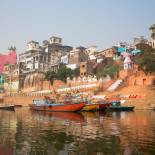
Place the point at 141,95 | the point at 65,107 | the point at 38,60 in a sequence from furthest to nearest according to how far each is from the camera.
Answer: the point at 38,60 → the point at 141,95 → the point at 65,107

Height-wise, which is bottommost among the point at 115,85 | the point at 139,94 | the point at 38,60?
the point at 139,94

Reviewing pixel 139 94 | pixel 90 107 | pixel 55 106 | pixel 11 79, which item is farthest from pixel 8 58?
pixel 90 107

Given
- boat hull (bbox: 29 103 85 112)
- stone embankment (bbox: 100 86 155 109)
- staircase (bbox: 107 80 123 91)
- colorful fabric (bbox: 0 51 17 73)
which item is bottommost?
boat hull (bbox: 29 103 85 112)

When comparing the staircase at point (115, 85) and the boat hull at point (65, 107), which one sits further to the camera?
the staircase at point (115, 85)

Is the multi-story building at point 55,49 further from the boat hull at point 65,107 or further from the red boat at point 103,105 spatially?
the red boat at point 103,105

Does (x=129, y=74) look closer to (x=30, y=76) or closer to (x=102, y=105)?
(x=102, y=105)

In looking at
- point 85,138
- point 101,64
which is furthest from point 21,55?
point 85,138

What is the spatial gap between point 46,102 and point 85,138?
36166mm

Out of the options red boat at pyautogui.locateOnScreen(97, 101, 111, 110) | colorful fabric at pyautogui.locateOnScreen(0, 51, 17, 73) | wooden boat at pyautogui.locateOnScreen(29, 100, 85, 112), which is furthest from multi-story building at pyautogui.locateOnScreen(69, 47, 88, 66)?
red boat at pyautogui.locateOnScreen(97, 101, 111, 110)

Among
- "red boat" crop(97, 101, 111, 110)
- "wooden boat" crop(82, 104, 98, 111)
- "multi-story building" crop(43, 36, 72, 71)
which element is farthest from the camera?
Answer: "multi-story building" crop(43, 36, 72, 71)

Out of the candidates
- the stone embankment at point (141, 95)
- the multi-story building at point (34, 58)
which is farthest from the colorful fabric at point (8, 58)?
the stone embankment at point (141, 95)

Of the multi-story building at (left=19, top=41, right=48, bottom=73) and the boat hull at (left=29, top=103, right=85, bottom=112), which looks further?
the multi-story building at (left=19, top=41, right=48, bottom=73)

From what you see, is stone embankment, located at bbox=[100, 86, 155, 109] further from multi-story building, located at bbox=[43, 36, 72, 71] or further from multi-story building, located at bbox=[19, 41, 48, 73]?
multi-story building, located at bbox=[43, 36, 72, 71]

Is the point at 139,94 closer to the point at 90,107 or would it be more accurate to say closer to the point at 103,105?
the point at 103,105
